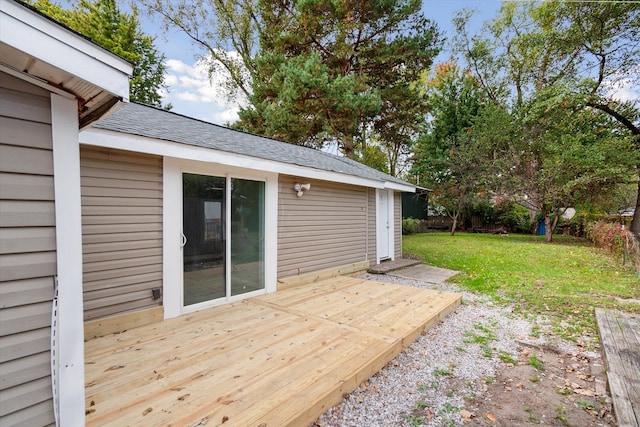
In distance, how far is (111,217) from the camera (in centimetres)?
333

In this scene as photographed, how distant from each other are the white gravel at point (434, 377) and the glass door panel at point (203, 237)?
8.27 ft

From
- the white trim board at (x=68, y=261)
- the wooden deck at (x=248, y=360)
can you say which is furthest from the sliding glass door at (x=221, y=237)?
the white trim board at (x=68, y=261)

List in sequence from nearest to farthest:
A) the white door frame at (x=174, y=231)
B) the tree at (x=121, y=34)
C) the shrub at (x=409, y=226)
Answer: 1. the white door frame at (x=174, y=231)
2. the tree at (x=121, y=34)
3. the shrub at (x=409, y=226)

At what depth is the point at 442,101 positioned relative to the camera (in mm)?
16062

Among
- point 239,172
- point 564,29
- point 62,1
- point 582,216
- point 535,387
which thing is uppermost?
point 62,1

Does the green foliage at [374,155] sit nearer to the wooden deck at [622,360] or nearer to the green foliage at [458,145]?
the green foliage at [458,145]

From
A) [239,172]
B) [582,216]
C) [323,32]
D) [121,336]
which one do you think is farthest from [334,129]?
[582,216]

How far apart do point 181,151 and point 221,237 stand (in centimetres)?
130

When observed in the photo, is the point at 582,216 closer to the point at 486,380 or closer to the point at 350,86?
the point at 350,86

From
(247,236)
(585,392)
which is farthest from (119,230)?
(585,392)

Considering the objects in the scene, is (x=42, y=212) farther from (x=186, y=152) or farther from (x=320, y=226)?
(x=320, y=226)

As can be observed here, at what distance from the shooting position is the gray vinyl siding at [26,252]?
54.2 inches

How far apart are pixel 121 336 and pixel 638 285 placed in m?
8.78

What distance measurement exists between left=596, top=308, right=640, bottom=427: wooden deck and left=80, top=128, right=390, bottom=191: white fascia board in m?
4.46
